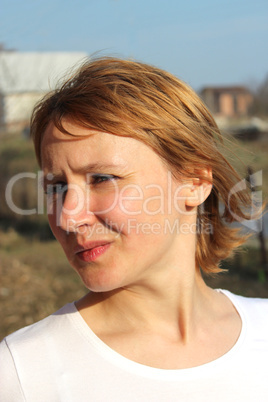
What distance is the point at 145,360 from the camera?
4.96ft

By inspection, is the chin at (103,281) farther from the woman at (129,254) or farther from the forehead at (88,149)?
the forehead at (88,149)

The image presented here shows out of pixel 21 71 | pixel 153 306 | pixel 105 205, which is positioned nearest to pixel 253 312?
pixel 153 306

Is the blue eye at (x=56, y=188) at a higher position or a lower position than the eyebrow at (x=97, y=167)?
lower

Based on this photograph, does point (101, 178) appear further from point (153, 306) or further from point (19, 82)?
point (19, 82)

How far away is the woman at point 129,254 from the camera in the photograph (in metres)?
1.44

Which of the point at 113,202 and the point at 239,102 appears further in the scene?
the point at 239,102

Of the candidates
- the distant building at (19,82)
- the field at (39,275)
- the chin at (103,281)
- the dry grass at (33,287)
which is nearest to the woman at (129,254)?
the chin at (103,281)

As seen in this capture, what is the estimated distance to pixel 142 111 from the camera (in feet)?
4.96

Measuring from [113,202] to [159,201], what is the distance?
0.53 feet

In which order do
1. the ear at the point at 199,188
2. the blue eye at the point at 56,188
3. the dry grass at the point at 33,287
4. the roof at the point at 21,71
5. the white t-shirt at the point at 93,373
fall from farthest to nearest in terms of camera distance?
the roof at the point at 21,71, the dry grass at the point at 33,287, the ear at the point at 199,188, the blue eye at the point at 56,188, the white t-shirt at the point at 93,373

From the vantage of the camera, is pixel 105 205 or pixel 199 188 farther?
pixel 199 188

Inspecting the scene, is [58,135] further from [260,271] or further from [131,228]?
[260,271]

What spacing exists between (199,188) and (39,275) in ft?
15.2

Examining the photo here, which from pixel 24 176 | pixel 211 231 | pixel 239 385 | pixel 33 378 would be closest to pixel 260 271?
pixel 211 231
